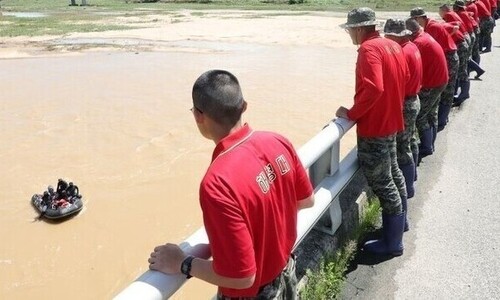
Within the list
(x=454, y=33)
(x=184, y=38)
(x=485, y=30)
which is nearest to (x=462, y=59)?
(x=454, y=33)

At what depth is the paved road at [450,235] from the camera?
3.86 metres

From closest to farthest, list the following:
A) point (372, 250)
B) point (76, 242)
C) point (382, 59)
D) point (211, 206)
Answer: point (211, 206) < point (382, 59) < point (372, 250) < point (76, 242)

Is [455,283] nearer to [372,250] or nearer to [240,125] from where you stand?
[372,250]

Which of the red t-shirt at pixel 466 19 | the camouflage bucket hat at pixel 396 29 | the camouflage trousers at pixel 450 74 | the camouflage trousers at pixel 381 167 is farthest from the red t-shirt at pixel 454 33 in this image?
the camouflage trousers at pixel 381 167

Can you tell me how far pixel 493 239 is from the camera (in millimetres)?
4504

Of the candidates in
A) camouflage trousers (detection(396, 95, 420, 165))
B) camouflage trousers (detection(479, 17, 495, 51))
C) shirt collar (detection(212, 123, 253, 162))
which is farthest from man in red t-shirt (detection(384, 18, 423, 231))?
camouflage trousers (detection(479, 17, 495, 51))

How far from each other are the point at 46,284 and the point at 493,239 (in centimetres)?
430

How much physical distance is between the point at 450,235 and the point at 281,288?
269cm

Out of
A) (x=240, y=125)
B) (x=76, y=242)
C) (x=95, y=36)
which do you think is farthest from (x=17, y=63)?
(x=240, y=125)

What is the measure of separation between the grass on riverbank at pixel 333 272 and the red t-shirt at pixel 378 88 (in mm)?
902

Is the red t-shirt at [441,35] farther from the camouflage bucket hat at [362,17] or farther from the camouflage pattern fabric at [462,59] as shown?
the camouflage bucket hat at [362,17]

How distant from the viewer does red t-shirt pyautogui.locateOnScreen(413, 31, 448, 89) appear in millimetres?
6113

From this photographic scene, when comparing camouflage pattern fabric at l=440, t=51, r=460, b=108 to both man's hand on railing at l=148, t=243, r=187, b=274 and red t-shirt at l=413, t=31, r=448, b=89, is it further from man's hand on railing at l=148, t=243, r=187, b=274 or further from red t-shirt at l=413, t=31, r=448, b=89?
man's hand on railing at l=148, t=243, r=187, b=274

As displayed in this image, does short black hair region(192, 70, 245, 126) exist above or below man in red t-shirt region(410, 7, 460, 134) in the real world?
above
